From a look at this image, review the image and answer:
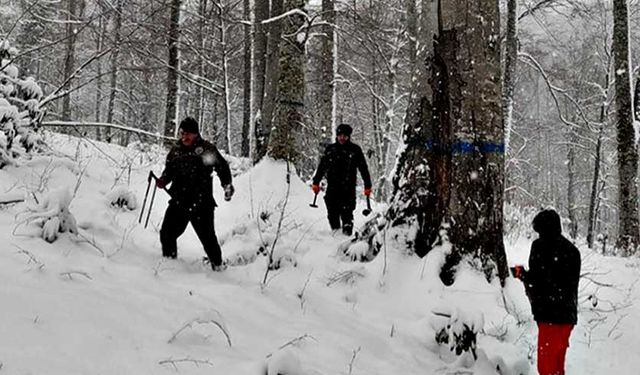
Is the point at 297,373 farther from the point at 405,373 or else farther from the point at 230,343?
the point at 405,373

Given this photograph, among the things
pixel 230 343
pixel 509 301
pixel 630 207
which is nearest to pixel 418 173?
pixel 509 301

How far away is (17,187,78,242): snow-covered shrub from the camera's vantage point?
4.81 metres

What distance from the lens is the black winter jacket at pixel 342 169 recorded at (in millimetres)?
8352

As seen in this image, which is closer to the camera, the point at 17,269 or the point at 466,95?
the point at 17,269

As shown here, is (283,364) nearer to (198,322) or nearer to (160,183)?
(198,322)

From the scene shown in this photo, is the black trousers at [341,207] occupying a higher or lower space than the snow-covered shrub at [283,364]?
higher

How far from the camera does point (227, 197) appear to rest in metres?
6.23

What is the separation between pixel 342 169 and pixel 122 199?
3.02 metres

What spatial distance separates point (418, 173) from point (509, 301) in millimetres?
1497

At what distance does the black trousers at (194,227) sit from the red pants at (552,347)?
3105 millimetres

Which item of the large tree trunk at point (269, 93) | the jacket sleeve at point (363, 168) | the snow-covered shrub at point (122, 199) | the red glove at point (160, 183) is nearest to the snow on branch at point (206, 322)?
the red glove at point (160, 183)

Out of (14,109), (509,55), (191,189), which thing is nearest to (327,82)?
(509,55)

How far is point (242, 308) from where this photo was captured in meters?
4.53

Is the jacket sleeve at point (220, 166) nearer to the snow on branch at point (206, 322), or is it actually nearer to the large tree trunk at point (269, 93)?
the snow on branch at point (206, 322)
